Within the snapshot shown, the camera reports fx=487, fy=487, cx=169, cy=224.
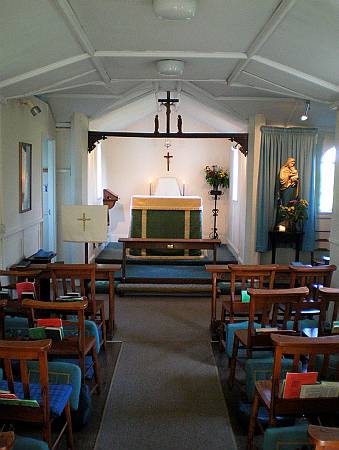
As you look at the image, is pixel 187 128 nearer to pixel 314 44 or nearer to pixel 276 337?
pixel 314 44

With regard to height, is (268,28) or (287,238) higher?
(268,28)

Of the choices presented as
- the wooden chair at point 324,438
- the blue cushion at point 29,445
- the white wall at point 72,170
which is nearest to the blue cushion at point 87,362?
the blue cushion at point 29,445

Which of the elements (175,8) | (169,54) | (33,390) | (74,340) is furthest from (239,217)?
(33,390)

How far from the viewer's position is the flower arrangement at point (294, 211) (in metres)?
7.07

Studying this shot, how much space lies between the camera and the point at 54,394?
2.67 meters

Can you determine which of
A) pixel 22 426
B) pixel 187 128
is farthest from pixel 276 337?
pixel 187 128

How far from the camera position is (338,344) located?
7.79ft

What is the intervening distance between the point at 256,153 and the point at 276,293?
426 centimetres

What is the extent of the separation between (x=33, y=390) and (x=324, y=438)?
1.67 m

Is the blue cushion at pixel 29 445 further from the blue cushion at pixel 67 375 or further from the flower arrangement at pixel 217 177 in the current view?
the flower arrangement at pixel 217 177

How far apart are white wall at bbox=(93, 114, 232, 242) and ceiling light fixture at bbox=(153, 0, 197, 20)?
7528mm

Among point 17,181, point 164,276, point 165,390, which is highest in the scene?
point 17,181

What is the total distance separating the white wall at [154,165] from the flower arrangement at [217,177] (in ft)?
0.68

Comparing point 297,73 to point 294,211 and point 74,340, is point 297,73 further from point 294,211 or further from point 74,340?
point 74,340
